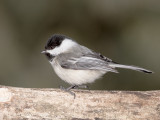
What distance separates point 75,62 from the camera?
14.9 ft

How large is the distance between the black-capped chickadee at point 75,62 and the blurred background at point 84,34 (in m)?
1.74

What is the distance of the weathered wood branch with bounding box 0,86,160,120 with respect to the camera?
385 centimetres

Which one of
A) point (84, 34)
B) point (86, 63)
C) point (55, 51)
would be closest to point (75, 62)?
point (86, 63)

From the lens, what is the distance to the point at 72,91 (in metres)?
4.18

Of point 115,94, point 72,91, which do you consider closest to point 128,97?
point 115,94

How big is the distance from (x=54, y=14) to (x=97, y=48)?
3.40ft

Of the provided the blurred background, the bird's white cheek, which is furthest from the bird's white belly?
the blurred background

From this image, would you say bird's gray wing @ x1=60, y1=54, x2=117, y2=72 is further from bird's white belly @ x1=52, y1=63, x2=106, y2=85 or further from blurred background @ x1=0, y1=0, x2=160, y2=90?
blurred background @ x1=0, y1=0, x2=160, y2=90

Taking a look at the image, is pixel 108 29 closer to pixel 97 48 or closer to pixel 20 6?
pixel 97 48

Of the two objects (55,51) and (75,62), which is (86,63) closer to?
(75,62)

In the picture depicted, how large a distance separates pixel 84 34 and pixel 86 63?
2.40 metres

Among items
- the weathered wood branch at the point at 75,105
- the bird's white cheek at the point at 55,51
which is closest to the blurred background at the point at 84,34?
the bird's white cheek at the point at 55,51

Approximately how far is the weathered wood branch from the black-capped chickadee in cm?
27

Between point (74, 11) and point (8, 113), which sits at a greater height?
point (74, 11)
